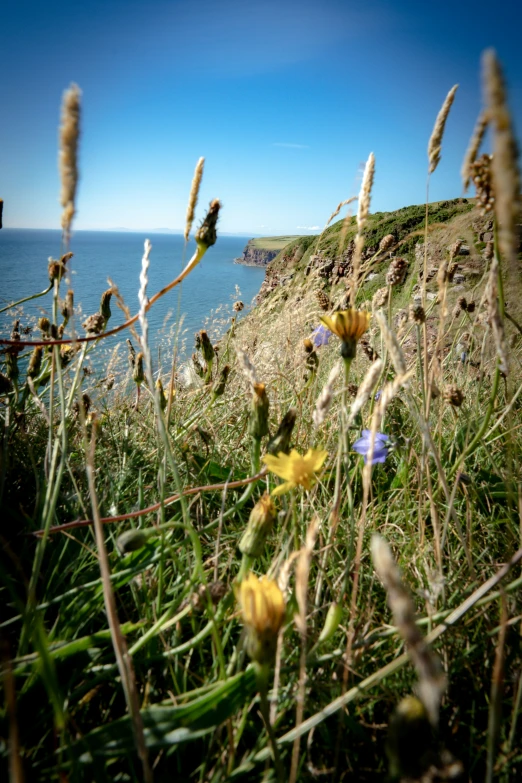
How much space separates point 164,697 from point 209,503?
43 centimetres

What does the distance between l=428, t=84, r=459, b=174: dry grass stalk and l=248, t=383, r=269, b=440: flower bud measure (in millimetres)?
575

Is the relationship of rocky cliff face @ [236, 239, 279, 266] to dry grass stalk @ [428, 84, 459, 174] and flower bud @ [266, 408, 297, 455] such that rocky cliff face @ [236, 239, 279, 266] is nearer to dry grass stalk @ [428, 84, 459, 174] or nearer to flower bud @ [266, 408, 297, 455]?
dry grass stalk @ [428, 84, 459, 174]

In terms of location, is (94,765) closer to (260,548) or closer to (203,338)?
(260,548)

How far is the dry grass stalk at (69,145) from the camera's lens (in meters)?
0.44

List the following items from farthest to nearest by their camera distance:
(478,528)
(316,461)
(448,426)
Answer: (448,426) < (478,528) < (316,461)

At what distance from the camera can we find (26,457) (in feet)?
3.45

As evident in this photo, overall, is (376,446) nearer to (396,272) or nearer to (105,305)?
(396,272)

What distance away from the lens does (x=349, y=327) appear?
729mm

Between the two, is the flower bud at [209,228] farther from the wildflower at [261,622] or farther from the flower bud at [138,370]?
the wildflower at [261,622]

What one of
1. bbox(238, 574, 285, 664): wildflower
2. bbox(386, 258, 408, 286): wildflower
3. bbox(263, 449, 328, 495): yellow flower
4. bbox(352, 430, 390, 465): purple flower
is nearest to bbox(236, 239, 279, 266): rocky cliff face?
bbox(386, 258, 408, 286): wildflower

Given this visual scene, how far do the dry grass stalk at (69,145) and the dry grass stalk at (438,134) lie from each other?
0.66 m

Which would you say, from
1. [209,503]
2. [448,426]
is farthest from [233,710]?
[448,426]

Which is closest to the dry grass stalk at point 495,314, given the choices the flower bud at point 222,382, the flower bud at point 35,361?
the flower bud at point 222,382

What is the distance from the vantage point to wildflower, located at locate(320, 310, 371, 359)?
72 cm
